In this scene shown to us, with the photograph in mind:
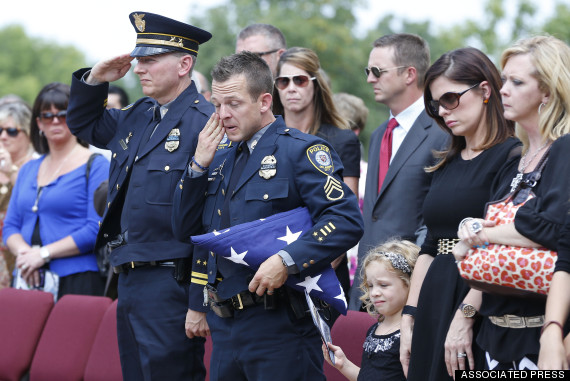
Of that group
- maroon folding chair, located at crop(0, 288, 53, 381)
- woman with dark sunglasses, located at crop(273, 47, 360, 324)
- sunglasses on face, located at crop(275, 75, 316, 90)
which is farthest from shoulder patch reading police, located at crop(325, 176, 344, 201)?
maroon folding chair, located at crop(0, 288, 53, 381)

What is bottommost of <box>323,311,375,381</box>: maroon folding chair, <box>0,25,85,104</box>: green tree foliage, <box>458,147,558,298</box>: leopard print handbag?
<box>0,25,85,104</box>: green tree foliage

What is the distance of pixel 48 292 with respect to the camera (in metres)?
7.11

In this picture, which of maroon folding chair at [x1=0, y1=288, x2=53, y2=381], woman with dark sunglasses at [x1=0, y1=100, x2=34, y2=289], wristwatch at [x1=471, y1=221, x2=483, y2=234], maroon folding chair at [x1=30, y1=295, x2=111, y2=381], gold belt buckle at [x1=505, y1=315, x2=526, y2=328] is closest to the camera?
gold belt buckle at [x1=505, y1=315, x2=526, y2=328]

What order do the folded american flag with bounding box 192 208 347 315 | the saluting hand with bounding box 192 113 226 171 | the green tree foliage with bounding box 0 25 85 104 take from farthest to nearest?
the green tree foliage with bounding box 0 25 85 104 → the saluting hand with bounding box 192 113 226 171 → the folded american flag with bounding box 192 208 347 315

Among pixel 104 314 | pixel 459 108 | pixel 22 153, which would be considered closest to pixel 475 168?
pixel 459 108

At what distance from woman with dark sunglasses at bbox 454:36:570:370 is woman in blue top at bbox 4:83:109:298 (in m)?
4.30

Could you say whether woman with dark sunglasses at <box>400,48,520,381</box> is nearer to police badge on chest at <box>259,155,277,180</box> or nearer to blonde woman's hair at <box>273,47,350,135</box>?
police badge on chest at <box>259,155,277,180</box>

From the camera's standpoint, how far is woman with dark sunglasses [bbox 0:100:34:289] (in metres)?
8.12

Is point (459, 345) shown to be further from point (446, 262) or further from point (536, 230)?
point (536, 230)

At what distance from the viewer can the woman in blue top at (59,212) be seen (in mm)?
7145

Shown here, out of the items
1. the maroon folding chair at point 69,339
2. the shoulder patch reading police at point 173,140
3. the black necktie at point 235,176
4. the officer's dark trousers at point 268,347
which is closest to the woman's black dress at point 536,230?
the officer's dark trousers at point 268,347

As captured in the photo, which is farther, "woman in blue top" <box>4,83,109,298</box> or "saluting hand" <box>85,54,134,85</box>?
Result: "woman in blue top" <box>4,83,109,298</box>

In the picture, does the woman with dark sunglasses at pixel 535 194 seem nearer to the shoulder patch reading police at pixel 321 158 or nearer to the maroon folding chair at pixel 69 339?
the shoulder patch reading police at pixel 321 158

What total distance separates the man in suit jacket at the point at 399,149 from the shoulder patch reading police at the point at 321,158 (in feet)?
3.55
